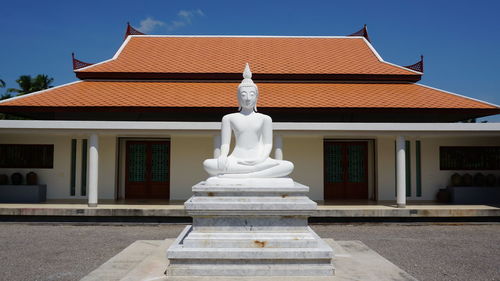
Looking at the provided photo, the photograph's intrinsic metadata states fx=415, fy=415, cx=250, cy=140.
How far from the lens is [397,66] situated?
48.8 ft

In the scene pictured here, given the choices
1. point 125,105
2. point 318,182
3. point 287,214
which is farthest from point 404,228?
point 125,105

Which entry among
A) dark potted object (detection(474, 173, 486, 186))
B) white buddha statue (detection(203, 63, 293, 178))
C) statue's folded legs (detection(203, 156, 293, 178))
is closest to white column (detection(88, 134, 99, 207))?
white buddha statue (detection(203, 63, 293, 178))

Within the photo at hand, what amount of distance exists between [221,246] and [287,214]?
0.84 metres

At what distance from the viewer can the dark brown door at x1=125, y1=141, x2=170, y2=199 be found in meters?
13.6

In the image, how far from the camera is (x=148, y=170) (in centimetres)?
1362

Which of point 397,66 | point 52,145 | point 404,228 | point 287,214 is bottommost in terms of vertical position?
point 404,228

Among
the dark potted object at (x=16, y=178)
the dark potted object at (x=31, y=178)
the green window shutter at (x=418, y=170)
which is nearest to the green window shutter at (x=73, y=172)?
the dark potted object at (x=31, y=178)

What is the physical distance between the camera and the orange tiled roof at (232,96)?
39.5ft

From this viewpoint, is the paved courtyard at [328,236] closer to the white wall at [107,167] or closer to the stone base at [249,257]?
the stone base at [249,257]

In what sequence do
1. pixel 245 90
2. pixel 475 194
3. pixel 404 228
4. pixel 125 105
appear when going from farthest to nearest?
pixel 475 194
pixel 125 105
pixel 404 228
pixel 245 90

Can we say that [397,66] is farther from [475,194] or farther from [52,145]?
[52,145]

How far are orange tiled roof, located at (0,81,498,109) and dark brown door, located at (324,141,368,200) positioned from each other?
179 centimetres

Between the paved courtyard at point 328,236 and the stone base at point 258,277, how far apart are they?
2.31ft

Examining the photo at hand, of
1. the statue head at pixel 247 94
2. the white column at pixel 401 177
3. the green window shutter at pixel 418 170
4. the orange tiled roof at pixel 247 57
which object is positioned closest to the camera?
the statue head at pixel 247 94
